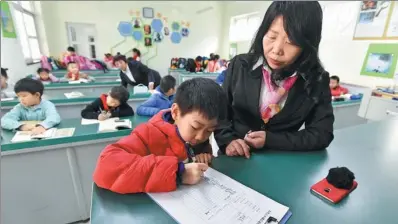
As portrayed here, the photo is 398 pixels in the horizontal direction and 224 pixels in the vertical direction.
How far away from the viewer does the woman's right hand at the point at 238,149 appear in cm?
72

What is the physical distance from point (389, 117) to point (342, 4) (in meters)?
2.00

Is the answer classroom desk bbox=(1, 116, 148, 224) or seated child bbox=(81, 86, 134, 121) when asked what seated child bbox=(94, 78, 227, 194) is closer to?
classroom desk bbox=(1, 116, 148, 224)

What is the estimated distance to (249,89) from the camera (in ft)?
2.65

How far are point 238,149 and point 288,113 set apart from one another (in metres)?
0.24

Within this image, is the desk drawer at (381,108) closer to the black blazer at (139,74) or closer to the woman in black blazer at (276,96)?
the woman in black blazer at (276,96)

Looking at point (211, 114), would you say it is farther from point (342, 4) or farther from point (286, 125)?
point (342, 4)

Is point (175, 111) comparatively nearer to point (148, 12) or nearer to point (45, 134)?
point (45, 134)

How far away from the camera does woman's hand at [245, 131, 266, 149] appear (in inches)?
29.7

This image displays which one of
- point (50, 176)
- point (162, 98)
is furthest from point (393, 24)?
point (50, 176)

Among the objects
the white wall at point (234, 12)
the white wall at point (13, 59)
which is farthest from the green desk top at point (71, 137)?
the white wall at point (234, 12)

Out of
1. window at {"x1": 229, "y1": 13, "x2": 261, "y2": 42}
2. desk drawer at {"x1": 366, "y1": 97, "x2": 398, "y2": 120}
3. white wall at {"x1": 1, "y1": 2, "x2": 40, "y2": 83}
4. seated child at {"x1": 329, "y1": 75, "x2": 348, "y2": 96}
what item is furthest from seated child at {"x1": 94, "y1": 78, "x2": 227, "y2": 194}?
window at {"x1": 229, "y1": 13, "x2": 261, "y2": 42}

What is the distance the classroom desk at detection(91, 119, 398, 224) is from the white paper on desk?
2 cm

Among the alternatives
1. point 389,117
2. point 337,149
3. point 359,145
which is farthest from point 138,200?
point 389,117

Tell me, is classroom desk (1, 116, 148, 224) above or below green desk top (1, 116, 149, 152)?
below
